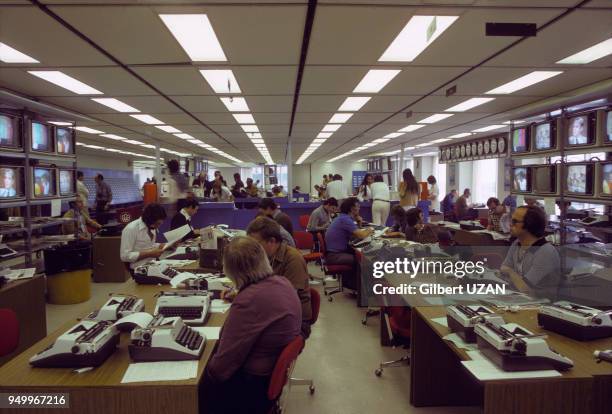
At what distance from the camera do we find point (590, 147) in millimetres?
4000

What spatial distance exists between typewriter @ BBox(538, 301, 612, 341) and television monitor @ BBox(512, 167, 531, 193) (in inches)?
134

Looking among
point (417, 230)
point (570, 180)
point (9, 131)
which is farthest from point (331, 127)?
point (9, 131)

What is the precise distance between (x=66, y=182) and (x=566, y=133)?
21.4 feet

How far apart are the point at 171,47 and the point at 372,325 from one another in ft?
11.7

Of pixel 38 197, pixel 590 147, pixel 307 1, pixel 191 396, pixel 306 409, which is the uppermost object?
pixel 307 1

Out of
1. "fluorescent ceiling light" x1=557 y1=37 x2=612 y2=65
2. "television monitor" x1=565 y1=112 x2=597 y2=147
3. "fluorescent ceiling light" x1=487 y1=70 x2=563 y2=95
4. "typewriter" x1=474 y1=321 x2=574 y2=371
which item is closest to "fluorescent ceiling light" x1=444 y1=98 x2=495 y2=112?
"fluorescent ceiling light" x1=487 y1=70 x2=563 y2=95

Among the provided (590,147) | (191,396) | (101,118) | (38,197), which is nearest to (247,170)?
(101,118)

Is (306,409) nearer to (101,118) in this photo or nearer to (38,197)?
(38,197)

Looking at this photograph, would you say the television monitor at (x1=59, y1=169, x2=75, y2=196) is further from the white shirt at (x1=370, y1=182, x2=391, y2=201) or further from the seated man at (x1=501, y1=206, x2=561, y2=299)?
the white shirt at (x1=370, y1=182, x2=391, y2=201)

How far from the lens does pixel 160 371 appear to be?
5.64 feet

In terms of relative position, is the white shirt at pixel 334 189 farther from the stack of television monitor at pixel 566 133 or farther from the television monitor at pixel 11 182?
the television monitor at pixel 11 182

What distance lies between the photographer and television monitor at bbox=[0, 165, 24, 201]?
4.13 m

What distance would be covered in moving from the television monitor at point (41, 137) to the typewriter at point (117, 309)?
331cm

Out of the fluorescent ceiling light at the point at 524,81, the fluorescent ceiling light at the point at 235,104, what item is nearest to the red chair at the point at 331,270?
the fluorescent ceiling light at the point at 235,104
